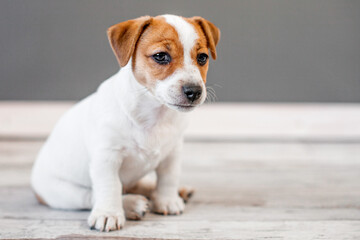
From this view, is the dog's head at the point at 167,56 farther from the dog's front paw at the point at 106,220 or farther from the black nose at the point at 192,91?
the dog's front paw at the point at 106,220

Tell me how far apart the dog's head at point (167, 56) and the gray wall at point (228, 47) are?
7.01 feet

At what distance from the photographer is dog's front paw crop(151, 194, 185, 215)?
2.03m

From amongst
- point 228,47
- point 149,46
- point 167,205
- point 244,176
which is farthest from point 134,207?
point 228,47

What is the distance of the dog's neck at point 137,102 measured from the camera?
6.06 feet

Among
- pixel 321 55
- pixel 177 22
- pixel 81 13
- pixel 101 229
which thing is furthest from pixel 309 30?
pixel 101 229

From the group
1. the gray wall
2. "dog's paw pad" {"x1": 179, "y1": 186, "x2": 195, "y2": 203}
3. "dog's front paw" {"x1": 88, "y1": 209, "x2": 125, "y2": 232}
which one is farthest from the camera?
the gray wall

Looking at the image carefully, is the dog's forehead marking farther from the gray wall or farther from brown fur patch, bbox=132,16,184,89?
the gray wall

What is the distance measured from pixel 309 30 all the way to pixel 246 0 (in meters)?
0.70

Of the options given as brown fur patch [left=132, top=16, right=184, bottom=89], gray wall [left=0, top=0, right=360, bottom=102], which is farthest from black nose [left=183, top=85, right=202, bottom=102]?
gray wall [left=0, top=0, right=360, bottom=102]

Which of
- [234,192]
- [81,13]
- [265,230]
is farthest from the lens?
[81,13]

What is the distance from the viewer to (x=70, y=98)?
13.1 ft

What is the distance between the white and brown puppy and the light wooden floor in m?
0.12

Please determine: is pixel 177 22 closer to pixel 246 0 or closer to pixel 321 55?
pixel 246 0

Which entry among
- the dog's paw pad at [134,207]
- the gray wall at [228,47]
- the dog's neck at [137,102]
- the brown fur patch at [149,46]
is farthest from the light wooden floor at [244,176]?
the brown fur patch at [149,46]
